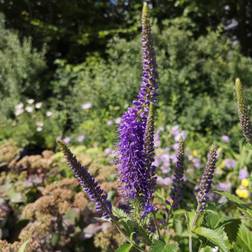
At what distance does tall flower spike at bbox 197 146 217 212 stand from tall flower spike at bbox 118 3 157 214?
0.56 ft

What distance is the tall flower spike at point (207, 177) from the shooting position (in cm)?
181

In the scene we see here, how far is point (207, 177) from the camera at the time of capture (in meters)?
1.86

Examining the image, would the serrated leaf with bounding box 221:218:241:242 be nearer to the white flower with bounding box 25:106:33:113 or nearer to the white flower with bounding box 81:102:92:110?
the white flower with bounding box 81:102:92:110

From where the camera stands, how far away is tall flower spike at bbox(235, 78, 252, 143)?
1.84 m

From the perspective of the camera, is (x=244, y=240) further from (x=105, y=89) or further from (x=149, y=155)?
(x=105, y=89)

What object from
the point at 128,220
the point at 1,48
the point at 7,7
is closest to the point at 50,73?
the point at 1,48

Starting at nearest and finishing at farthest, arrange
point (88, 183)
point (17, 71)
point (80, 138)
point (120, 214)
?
point (88, 183) → point (120, 214) → point (80, 138) → point (17, 71)

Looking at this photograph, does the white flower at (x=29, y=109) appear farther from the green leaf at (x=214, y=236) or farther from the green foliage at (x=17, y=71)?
the green leaf at (x=214, y=236)

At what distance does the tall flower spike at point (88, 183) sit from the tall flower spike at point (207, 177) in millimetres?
314

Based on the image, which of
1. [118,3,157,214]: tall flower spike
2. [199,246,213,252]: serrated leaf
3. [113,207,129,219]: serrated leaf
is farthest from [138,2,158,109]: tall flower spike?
[199,246,213,252]: serrated leaf

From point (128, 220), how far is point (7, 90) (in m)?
5.86

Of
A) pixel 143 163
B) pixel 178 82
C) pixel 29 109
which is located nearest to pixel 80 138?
pixel 29 109

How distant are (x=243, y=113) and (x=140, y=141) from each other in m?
0.36

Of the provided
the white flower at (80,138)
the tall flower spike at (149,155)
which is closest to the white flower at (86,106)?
the white flower at (80,138)
